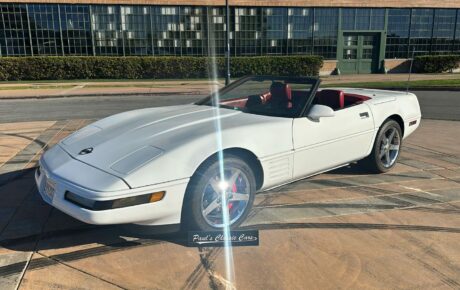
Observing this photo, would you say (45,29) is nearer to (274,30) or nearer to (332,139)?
(274,30)

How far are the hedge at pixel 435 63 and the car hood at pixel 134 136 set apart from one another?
2858 centimetres

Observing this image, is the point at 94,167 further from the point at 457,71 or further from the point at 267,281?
the point at 457,71

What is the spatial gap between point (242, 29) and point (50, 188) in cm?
2467

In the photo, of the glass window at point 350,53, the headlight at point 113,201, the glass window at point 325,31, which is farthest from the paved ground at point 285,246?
the glass window at point 350,53

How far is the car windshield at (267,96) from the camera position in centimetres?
432

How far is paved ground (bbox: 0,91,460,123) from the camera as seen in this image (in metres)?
10.7

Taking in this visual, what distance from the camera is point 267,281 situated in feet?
9.41

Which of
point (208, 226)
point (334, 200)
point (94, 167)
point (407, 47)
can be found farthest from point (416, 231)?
point (407, 47)

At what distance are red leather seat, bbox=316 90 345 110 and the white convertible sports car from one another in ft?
0.04

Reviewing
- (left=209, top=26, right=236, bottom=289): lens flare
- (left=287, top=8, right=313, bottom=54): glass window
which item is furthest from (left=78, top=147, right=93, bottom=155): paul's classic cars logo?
(left=287, top=8, right=313, bottom=54): glass window

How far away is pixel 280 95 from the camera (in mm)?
4621

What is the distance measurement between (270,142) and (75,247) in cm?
192

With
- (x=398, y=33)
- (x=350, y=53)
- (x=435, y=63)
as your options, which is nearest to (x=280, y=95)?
(x=350, y=53)

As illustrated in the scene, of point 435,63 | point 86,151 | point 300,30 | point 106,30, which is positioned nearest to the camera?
point 86,151
